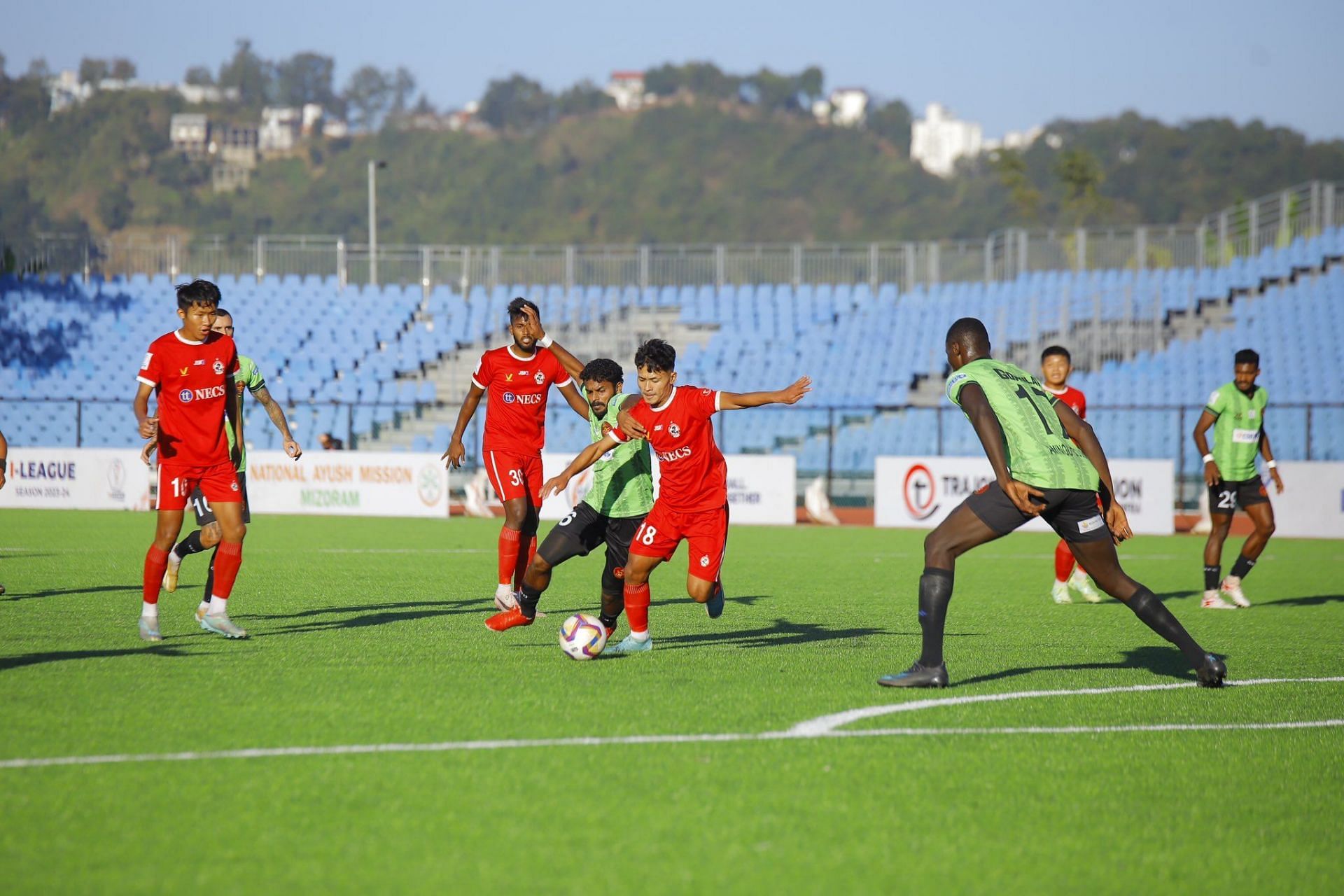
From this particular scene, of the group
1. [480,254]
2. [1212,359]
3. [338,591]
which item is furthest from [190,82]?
[338,591]

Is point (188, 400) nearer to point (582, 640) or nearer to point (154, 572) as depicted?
point (154, 572)

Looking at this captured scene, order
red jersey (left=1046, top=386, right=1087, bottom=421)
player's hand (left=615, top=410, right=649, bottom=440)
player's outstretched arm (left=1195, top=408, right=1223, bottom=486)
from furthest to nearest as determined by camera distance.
A: player's outstretched arm (left=1195, top=408, right=1223, bottom=486) < red jersey (left=1046, top=386, right=1087, bottom=421) < player's hand (left=615, top=410, right=649, bottom=440)

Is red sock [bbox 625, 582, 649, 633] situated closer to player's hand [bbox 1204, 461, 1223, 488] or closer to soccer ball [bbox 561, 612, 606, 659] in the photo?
soccer ball [bbox 561, 612, 606, 659]

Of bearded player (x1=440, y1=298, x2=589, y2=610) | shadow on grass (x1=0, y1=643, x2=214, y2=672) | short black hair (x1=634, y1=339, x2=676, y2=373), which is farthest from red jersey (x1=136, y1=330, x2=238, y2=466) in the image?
short black hair (x1=634, y1=339, x2=676, y2=373)

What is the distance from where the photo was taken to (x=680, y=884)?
3.77 metres

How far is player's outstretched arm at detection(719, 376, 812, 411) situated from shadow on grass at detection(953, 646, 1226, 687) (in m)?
1.74

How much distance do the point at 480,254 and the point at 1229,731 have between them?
1319 inches

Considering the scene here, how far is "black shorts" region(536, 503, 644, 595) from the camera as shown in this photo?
27.8 feet

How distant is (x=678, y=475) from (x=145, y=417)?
10.1 feet

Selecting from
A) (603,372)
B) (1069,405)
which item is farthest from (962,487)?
(603,372)

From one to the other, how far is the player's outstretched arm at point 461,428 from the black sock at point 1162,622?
450cm

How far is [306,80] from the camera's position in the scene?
123 m

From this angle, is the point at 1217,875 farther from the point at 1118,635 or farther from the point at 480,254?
the point at 480,254

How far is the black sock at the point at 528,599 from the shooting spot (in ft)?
28.7
